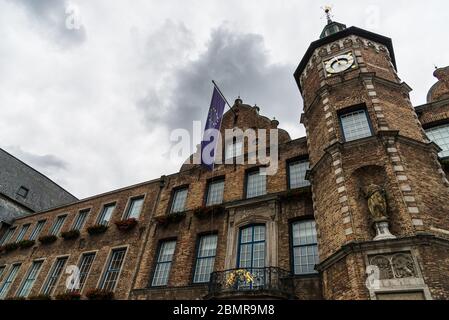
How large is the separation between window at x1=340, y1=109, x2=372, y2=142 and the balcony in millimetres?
5991

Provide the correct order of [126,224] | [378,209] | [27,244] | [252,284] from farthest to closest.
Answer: [27,244] → [126,224] → [252,284] → [378,209]

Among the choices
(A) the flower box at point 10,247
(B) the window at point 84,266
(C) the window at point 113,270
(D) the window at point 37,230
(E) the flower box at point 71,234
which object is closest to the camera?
(C) the window at point 113,270

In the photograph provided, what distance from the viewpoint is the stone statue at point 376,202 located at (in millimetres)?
8664

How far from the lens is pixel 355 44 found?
14.8 meters

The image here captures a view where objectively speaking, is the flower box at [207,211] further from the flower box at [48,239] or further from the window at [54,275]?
the flower box at [48,239]

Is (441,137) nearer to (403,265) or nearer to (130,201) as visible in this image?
(403,265)

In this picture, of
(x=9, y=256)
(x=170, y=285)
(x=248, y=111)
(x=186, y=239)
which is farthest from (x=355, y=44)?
(x=9, y=256)

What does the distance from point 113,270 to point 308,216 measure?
10.6m

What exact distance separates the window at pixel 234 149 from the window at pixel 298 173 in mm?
3146

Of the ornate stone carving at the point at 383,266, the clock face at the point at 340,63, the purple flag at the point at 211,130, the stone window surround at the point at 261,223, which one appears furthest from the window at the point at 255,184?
the ornate stone carving at the point at 383,266

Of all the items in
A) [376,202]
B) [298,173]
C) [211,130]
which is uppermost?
[211,130]

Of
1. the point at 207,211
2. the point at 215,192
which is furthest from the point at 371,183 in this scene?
the point at 215,192

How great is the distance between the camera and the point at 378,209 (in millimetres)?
8750
